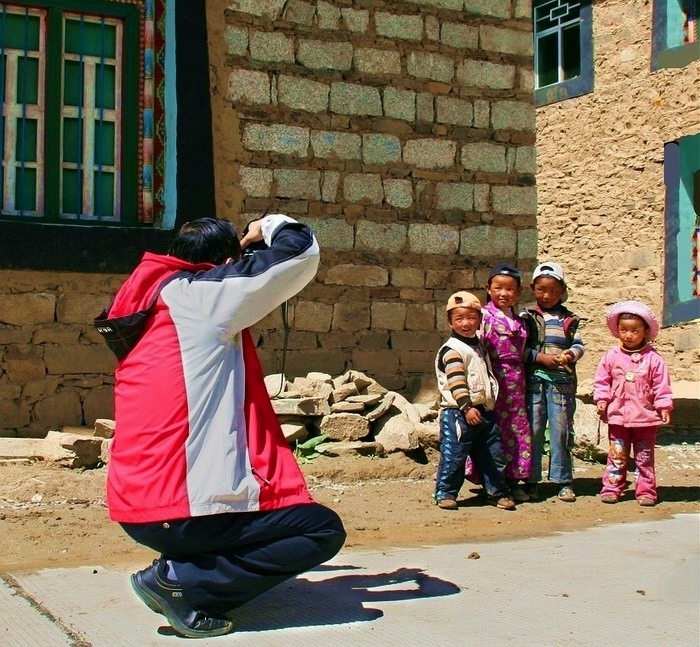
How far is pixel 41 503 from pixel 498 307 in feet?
9.44

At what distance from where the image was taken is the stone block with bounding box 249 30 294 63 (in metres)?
8.06

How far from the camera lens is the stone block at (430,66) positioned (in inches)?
339

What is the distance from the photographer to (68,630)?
11.5 feet

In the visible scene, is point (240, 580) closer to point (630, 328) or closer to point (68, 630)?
point (68, 630)

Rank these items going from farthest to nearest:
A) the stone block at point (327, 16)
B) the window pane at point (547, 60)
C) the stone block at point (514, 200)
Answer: the window pane at point (547, 60) < the stone block at point (514, 200) < the stone block at point (327, 16)

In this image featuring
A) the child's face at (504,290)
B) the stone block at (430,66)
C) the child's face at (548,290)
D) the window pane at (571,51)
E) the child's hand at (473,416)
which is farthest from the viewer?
the window pane at (571,51)

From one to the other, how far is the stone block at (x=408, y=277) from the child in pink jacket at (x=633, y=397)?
2279 mm

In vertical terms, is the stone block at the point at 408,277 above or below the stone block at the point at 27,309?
above

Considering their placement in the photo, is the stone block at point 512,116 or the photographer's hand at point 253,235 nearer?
the photographer's hand at point 253,235

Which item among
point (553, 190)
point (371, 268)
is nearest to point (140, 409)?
point (371, 268)

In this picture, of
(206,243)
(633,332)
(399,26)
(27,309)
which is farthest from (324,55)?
(206,243)

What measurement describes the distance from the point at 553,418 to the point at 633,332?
2.33ft

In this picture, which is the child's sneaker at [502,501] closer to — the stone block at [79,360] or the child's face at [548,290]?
the child's face at [548,290]

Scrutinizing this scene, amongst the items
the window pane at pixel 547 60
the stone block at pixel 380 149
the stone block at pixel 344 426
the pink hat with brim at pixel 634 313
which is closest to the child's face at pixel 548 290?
the pink hat with brim at pixel 634 313
